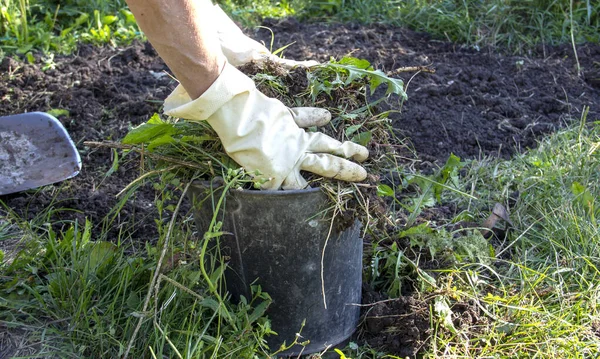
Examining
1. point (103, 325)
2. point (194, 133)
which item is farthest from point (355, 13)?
point (103, 325)

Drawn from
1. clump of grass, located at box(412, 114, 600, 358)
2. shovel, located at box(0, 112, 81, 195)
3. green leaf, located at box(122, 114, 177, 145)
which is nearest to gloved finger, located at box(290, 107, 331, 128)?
green leaf, located at box(122, 114, 177, 145)

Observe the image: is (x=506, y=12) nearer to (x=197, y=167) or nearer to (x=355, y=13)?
(x=355, y=13)

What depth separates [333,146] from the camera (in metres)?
2.08

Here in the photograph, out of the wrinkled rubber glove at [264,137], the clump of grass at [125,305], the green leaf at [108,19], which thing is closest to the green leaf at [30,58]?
the green leaf at [108,19]

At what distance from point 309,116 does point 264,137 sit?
205 millimetres

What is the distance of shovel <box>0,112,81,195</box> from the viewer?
125 inches

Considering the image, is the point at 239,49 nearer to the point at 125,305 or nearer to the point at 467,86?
the point at 125,305

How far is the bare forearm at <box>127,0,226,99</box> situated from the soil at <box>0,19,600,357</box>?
1043mm

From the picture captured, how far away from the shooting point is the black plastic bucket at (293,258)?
1.99m

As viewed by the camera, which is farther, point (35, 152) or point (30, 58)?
point (30, 58)

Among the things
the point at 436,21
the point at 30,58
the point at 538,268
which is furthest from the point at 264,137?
the point at 436,21

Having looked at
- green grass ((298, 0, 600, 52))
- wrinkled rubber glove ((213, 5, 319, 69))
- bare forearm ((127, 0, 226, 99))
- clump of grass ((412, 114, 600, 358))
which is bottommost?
green grass ((298, 0, 600, 52))

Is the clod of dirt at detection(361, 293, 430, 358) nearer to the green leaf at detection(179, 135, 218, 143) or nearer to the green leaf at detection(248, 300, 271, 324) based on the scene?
the green leaf at detection(248, 300, 271, 324)

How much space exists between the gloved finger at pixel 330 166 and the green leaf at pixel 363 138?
162 millimetres
